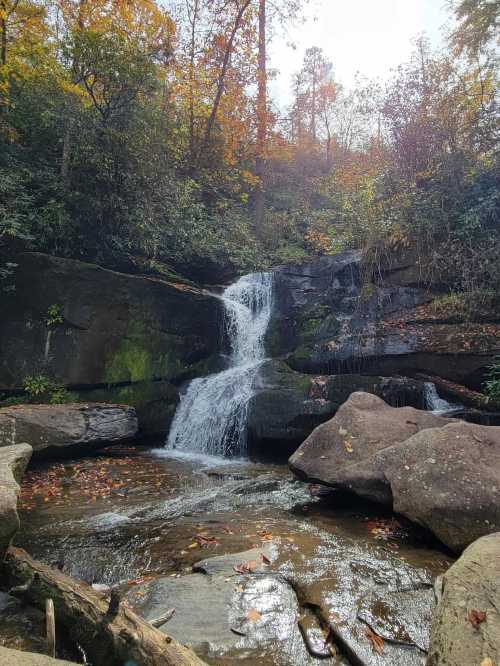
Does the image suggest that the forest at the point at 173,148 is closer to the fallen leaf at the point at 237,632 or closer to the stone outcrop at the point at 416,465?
the stone outcrop at the point at 416,465

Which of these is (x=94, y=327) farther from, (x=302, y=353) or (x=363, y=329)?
(x=363, y=329)

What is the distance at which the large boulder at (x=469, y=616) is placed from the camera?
1.94 metres

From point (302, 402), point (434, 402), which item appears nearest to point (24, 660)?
point (302, 402)

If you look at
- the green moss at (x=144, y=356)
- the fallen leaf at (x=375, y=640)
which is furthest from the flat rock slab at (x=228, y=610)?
the green moss at (x=144, y=356)

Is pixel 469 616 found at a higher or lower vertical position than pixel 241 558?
higher

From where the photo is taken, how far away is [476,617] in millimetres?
2088

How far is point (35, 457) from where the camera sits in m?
7.37

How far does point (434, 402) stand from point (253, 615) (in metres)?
6.50

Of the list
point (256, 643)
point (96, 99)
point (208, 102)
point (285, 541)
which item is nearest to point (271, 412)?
point (285, 541)

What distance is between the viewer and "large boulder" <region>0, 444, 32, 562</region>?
10.4 ft

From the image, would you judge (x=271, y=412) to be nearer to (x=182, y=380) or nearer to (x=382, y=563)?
(x=182, y=380)

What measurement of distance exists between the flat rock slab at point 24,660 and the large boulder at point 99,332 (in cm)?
791

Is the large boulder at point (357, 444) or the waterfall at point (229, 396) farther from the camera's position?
the waterfall at point (229, 396)

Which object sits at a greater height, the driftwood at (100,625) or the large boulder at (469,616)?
the large boulder at (469,616)
